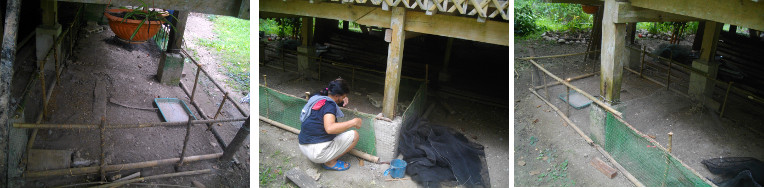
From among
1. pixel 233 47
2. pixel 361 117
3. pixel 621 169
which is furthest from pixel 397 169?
pixel 233 47

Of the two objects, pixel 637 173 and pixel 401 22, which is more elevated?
pixel 401 22

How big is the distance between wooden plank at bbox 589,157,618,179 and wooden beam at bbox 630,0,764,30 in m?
2.17

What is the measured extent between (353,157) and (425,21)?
2.13 meters

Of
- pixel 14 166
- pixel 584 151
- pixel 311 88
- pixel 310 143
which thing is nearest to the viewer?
pixel 14 166

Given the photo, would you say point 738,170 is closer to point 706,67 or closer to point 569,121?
point 569,121

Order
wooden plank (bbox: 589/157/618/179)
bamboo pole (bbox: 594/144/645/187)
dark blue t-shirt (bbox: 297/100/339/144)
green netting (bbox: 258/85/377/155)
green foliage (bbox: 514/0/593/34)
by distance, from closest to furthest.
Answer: dark blue t-shirt (bbox: 297/100/339/144) → bamboo pole (bbox: 594/144/645/187) → wooden plank (bbox: 589/157/618/179) → green netting (bbox: 258/85/377/155) → green foliage (bbox: 514/0/593/34)

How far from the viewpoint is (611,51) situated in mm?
7027

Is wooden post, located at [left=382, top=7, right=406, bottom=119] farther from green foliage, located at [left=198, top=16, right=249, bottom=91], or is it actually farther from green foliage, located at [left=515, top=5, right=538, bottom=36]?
green foliage, located at [left=515, top=5, right=538, bottom=36]

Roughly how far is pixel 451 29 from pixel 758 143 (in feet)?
17.2

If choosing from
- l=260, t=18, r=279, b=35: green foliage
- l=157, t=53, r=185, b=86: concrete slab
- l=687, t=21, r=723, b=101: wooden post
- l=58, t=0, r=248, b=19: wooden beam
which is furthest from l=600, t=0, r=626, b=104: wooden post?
l=260, t=18, r=279, b=35: green foliage

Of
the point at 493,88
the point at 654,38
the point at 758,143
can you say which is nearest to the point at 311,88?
the point at 493,88

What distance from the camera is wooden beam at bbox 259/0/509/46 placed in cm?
626

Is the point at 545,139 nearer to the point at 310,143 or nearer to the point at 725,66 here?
the point at 310,143

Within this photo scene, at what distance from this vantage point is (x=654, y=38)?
1664cm
